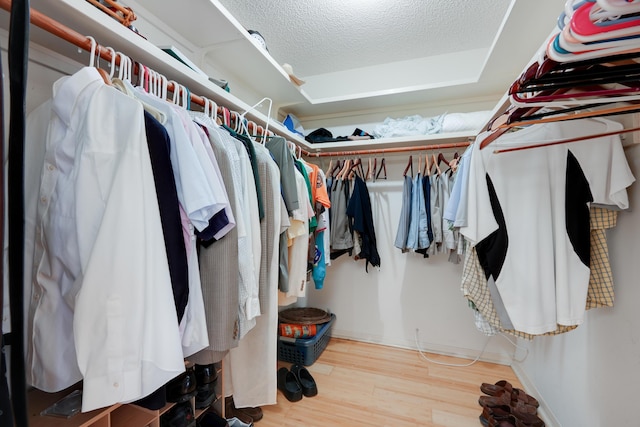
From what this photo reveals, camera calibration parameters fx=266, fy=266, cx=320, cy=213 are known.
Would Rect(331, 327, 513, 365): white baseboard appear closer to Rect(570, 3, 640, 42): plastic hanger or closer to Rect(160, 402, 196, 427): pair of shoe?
Rect(160, 402, 196, 427): pair of shoe

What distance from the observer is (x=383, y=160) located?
6.68ft

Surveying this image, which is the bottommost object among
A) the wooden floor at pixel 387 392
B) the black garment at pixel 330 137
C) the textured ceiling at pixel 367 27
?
the wooden floor at pixel 387 392

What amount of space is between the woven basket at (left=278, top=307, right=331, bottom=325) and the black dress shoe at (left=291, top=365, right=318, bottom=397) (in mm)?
362

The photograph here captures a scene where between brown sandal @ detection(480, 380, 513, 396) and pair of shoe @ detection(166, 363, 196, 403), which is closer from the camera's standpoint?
pair of shoe @ detection(166, 363, 196, 403)

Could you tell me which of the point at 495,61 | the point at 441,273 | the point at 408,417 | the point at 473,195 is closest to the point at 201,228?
the point at 473,195

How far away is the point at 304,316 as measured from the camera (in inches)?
86.0

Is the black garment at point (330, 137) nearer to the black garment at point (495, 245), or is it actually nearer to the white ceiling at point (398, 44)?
the white ceiling at point (398, 44)

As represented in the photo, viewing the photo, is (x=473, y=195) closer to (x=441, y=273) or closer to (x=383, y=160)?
(x=383, y=160)

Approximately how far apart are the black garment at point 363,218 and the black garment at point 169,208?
1389 mm

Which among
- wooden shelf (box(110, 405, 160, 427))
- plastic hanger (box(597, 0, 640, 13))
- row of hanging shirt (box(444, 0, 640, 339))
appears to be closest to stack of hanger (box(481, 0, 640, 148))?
plastic hanger (box(597, 0, 640, 13))

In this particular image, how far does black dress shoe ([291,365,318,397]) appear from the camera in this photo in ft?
5.18

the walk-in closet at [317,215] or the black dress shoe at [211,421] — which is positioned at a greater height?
the walk-in closet at [317,215]

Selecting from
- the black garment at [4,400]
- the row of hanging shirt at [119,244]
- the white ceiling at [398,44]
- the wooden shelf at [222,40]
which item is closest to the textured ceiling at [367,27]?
the white ceiling at [398,44]

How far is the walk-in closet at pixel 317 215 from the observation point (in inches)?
Answer: 21.0
